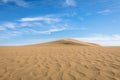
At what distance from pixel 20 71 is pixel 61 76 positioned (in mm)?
1781

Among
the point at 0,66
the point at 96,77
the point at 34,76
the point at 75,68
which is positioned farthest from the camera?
the point at 0,66

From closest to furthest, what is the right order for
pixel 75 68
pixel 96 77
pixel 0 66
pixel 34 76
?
pixel 96 77
pixel 34 76
pixel 75 68
pixel 0 66

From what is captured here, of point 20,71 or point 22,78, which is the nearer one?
point 22,78

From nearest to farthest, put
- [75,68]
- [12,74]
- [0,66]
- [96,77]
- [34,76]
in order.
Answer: [96,77]
[34,76]
[12,74]
[75,68]
[0,66]

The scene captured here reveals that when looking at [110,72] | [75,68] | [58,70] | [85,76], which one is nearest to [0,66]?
[58,70]

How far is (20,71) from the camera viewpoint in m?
6.29

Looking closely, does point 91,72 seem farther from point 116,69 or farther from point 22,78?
point 22,78

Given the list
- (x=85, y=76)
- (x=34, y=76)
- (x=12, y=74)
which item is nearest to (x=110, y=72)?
(x=85, y=76)

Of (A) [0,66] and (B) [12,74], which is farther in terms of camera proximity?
(A) [0,66]

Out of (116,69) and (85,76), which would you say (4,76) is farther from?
(116,69)

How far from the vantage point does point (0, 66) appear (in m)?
A: 7.22

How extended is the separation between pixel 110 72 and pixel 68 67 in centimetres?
171

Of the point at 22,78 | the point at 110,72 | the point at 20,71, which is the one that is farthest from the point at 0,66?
the point at 110,72

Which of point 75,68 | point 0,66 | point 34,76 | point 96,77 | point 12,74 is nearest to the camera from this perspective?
point 96,77
